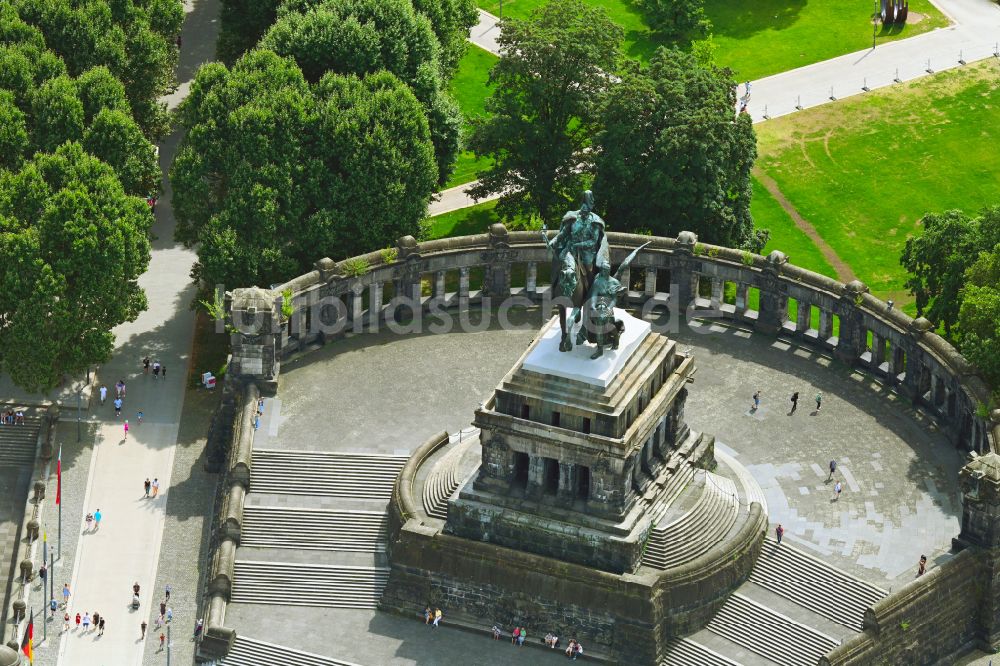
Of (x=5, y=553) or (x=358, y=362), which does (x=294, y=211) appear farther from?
(x=5, y=553)

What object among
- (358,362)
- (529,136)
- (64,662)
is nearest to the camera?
(64,662)

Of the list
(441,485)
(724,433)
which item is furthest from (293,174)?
(724,433)

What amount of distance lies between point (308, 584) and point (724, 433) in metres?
30.0

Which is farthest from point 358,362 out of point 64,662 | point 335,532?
point 64,662

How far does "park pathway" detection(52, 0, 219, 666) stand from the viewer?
143750mm

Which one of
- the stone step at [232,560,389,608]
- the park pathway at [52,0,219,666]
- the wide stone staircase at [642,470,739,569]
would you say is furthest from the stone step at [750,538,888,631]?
the park pathway at [52,0,219,666]

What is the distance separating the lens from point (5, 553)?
150m

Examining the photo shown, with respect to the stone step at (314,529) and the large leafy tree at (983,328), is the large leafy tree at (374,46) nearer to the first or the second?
the stone step at (314,529)

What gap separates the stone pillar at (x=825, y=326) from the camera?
162 m

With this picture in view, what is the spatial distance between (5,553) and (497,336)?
36975 millimetres

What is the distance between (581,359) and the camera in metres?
137

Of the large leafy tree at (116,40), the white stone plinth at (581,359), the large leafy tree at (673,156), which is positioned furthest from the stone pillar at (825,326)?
the large leafy tree at (116,40)

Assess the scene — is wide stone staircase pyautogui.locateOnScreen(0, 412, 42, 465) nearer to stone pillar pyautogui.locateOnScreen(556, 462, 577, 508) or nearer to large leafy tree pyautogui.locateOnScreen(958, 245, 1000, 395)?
stone pillar pyautogui.locateOnScreen(556, 462, 577, 508)

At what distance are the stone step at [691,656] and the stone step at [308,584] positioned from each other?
Result: 1797cm
